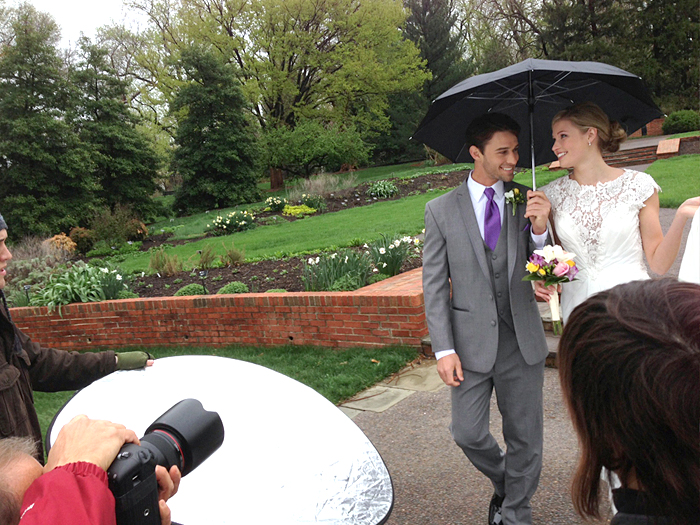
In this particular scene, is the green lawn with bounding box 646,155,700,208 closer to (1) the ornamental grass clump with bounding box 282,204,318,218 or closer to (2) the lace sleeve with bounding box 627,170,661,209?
(2) the lace sleeve with bounding box 627,170,661,209

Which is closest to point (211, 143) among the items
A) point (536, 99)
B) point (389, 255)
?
point (389, 255)

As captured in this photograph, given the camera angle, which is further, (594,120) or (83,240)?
(83,240)

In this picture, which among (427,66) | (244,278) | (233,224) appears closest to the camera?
(244,278)

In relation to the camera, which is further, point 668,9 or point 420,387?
point 668,9

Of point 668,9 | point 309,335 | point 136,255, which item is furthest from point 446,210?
point 668,9

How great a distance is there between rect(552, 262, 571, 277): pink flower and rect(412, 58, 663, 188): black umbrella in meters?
0.59

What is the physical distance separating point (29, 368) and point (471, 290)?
217 cm

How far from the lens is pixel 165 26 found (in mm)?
32562

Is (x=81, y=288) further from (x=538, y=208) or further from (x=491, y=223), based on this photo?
(x=538, y=208)

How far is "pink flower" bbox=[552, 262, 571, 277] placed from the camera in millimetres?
2574

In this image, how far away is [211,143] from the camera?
22.8 meters

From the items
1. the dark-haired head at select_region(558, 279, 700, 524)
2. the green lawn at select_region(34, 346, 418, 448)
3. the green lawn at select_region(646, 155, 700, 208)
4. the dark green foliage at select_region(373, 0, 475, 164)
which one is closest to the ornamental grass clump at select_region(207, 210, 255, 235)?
the green lawn at select_region(34, 346, 418, 448)

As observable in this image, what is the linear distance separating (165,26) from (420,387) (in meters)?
33.3

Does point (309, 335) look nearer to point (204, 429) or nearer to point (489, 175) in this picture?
point (489, 175)
